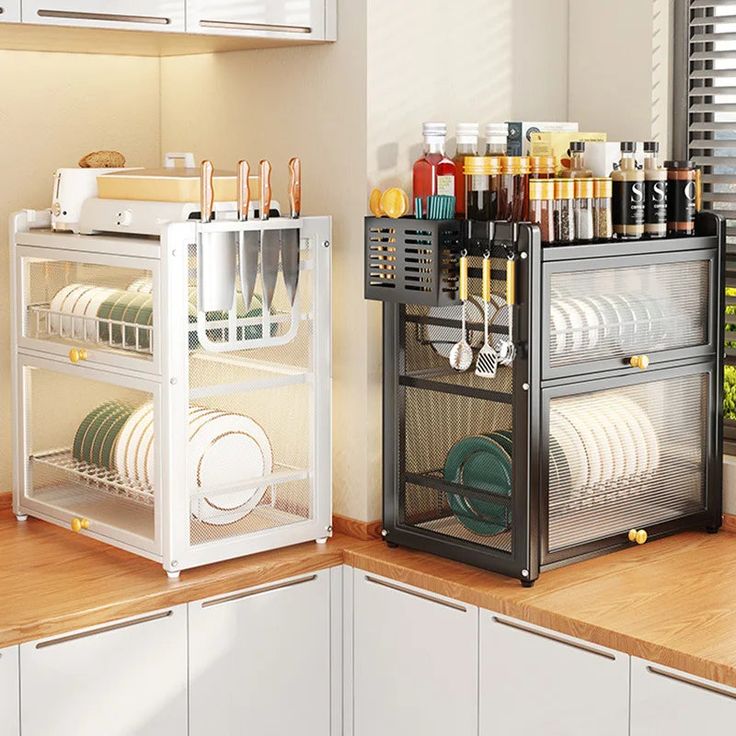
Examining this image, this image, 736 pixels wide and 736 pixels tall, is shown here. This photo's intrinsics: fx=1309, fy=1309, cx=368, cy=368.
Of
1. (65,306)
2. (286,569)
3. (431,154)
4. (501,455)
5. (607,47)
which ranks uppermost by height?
(607,47)

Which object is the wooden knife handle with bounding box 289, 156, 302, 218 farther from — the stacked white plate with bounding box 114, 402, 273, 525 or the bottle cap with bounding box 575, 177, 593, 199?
the bottle cap with bounding box 575, 177, 593, 199

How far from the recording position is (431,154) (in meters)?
2.53

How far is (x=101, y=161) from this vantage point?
2693 millimetres

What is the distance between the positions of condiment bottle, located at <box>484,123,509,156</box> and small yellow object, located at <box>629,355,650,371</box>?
1.51ft

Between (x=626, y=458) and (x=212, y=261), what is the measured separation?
0.88 metres

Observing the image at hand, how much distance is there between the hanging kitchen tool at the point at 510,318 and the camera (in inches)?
89.8

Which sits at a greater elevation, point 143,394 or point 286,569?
point 143,394

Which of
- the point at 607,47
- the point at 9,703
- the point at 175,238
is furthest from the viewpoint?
the point at 607,47

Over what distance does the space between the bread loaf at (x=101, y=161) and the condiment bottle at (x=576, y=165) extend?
919mm

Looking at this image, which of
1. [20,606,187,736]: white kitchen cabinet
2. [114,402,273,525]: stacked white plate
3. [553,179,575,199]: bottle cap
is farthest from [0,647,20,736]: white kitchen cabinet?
[553,179,575,199]: bottle cap

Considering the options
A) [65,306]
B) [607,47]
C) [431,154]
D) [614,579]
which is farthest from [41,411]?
[607,47]

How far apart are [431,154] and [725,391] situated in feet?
2.86

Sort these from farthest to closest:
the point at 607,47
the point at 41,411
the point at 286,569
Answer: the point at 607,47 < the point at 41,411 < the point at 286,569

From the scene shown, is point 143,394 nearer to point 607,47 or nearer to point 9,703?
point 9,703
